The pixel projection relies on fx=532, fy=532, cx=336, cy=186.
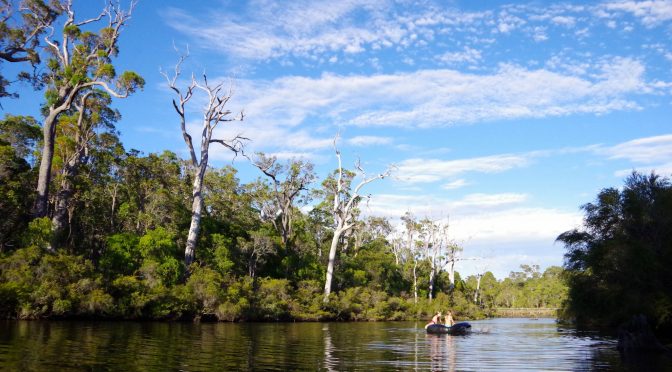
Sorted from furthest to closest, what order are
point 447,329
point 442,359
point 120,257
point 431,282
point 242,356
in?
point 431,282 → point 120,257 → point 447,329 → point 442,359 → point 242,356

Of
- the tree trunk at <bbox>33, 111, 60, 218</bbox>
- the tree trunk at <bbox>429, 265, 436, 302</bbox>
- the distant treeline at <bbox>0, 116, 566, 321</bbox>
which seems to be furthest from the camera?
the tree trunk at <bbox>429, 265, 436, 302</bbox>

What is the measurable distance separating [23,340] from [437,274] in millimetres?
67025

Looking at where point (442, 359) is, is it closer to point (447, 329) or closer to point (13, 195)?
point (447, 329)

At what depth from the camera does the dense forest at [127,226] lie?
29.6m

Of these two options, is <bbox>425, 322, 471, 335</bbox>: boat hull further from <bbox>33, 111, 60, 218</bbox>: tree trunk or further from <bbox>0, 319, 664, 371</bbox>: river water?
<bbox>33, 111, 60, 218</bbox>: tree trunk

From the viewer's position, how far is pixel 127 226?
39656 mm

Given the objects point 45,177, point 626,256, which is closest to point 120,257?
point 45,177

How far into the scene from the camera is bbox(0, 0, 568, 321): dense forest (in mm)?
29641

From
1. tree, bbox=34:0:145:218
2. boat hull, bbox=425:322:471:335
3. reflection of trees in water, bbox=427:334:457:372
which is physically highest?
tree, bbox=34:0:145:218

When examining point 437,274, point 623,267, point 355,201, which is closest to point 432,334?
point 623,267

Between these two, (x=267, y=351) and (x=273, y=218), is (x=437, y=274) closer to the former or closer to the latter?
(x=273, y=218)

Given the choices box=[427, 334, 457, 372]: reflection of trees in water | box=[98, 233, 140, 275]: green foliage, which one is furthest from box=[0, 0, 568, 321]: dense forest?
box=[427, 334, 457, 372]: reflection of trees in water

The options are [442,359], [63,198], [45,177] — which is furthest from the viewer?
[63,198]

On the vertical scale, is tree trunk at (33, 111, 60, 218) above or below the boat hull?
above
